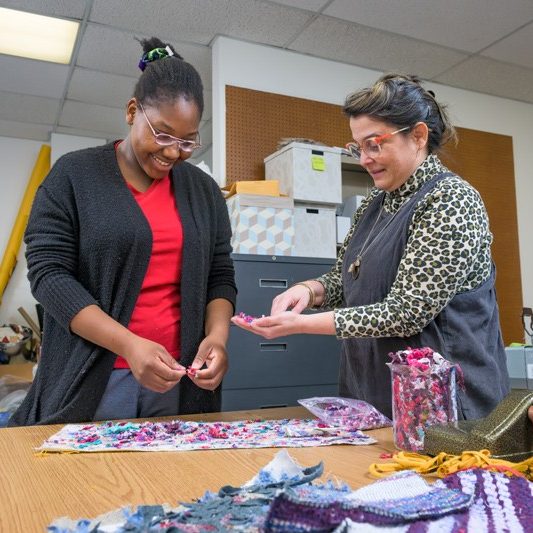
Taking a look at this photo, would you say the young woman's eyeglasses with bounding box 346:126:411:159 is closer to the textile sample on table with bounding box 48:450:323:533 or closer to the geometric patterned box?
the textile sample on table with bounding box 48:450:323:533

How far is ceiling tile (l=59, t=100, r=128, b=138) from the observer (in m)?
4.83

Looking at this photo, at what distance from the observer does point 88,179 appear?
53.1 inches

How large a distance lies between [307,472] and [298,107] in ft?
11.2

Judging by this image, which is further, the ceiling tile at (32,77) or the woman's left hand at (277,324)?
the ceiling tile at (32,77)

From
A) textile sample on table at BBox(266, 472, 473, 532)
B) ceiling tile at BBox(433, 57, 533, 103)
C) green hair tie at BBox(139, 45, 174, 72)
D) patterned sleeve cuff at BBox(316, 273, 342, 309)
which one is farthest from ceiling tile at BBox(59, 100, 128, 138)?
textile sample on table at BBox(266, 472, 473, 532)

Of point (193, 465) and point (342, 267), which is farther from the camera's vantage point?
point (342, 267)

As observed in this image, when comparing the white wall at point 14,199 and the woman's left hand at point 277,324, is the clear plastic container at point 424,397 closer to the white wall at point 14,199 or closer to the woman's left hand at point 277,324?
the woman's left hand at point 277,324

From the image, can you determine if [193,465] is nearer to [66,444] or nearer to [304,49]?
[66,444]

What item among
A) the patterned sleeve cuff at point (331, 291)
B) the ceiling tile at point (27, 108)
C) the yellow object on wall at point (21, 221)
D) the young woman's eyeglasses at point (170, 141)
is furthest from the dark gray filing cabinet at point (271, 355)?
the yellow object on wall at point (21, 221)

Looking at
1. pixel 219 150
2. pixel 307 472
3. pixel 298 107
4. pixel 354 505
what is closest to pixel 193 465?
pixel 307 472

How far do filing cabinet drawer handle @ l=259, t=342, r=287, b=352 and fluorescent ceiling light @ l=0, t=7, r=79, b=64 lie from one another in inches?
91.8

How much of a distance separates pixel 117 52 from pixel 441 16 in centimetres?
211

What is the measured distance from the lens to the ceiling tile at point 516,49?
3691 mm

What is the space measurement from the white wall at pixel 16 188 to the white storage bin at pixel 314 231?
120 inches
